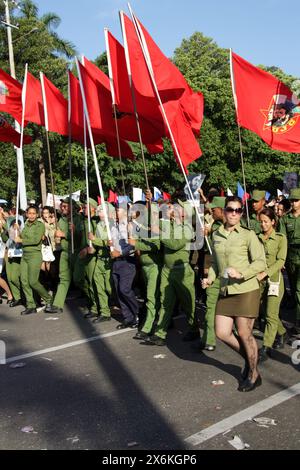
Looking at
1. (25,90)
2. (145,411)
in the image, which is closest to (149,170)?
(25,90)

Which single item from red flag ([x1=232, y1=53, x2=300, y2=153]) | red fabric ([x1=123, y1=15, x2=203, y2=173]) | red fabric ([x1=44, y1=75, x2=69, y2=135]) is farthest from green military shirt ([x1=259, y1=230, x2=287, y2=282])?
red fabric ([x1=44, y1=75, x2=69, y2=135])

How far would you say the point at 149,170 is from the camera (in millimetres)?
29469

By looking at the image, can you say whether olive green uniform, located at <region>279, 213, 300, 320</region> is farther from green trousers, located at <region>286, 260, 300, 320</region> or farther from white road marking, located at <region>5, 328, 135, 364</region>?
white road marking, located at <region>5, 328, 135, 364</region>

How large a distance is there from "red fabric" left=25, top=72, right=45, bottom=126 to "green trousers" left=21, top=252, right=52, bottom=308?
2.91 m

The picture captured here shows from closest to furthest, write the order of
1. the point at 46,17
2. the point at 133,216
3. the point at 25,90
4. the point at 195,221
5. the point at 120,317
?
the point at 195,221
the point at 133,216
the point at 120,317
the point at 25,90
the point at 46,17

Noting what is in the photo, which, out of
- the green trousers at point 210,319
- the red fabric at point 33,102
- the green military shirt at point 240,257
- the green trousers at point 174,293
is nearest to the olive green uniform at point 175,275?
the green trousers at point 174,293

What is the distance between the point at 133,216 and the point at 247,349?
341cm

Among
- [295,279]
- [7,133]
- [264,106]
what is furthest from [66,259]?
[264,106]

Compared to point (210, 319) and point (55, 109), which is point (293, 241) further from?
point (55, 109)

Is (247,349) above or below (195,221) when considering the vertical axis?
below

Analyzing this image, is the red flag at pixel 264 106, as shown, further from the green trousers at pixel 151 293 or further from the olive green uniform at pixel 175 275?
the green trousers at pixel 151 293

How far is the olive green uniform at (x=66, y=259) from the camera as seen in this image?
909 cm

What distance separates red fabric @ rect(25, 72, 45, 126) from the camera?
34.8 feet

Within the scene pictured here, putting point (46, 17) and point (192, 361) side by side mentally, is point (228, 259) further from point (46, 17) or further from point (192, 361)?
point (46, 17)
